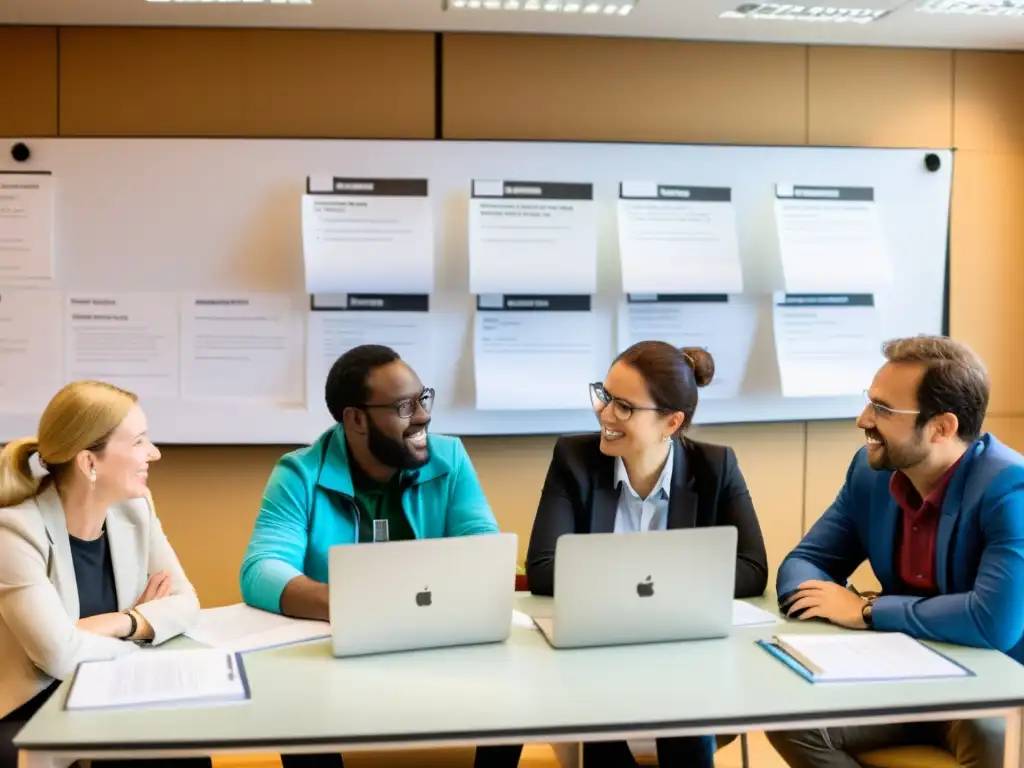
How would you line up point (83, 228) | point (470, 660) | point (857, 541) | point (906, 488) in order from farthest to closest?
point (83, 228), point (857, 541), point (906, 488), point (470, 660)

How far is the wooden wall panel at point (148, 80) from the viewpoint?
3504mm

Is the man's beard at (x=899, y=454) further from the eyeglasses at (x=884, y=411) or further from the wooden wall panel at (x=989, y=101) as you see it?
the wooden wall panel at (x=989, y=101)

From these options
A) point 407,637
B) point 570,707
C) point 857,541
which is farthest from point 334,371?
point 857,541

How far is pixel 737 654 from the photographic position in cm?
195

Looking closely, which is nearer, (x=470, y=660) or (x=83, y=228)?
(x=470, y=660)

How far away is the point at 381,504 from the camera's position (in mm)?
2543

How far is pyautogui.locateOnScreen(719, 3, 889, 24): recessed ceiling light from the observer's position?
11.0 ft

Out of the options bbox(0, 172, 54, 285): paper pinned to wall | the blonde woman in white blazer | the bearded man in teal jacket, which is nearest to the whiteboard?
bbox(0, 172, 54, 285): paper pinned to wall

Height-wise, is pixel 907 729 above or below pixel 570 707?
below

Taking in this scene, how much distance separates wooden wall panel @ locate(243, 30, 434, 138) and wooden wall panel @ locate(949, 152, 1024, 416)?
2220 millimetres

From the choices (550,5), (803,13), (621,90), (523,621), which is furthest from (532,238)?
(523,621)

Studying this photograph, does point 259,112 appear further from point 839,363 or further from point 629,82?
point 839,363

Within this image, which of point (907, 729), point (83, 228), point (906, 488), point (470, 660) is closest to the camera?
point (470, 660)

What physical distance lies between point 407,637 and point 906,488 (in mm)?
1265
